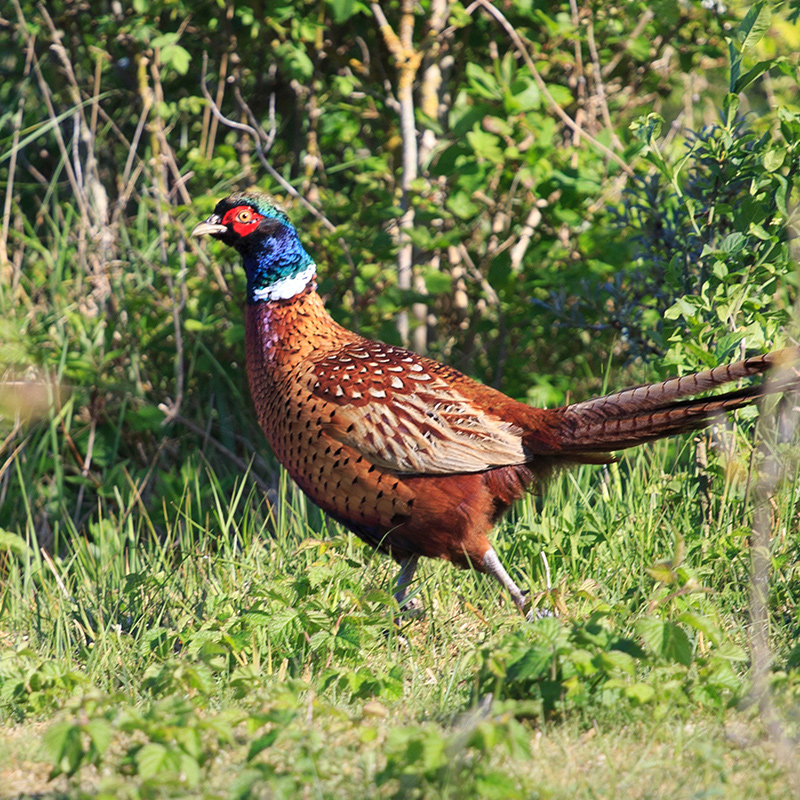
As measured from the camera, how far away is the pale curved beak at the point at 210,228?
11.1ft

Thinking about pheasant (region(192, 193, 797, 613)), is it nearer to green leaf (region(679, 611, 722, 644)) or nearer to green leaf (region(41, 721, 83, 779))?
green leaf (region(679, 611, 722, 644))

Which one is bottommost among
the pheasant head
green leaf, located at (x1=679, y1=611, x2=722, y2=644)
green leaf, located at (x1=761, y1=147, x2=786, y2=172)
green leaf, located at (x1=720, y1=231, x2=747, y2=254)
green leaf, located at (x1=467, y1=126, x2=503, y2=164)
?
green leaf, located at (x1=679, y1=611, x2=722, y2=644)

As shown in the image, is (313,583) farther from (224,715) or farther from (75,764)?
(75,764)

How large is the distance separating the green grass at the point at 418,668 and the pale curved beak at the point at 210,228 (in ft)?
3.47

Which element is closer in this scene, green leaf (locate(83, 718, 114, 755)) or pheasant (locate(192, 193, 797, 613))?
green leaf (locate(83, 718, 114, 755))

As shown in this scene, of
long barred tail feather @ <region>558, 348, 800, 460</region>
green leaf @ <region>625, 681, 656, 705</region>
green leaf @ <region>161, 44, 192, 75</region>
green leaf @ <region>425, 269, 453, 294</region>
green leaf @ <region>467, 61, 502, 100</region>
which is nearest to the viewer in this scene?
green leaf @ <region>625, 681, 656, 705</region>

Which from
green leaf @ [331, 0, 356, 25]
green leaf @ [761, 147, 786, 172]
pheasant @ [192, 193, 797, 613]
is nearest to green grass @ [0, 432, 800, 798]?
pheasant @ [192, 193, 797, 613]

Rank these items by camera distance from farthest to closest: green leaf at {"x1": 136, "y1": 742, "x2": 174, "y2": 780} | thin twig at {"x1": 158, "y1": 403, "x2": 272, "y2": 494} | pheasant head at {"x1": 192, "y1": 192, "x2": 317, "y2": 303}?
1. thin twig at {"x1": 158, "y1": 403, "x2": 272, "y2": 494}
2. pheasant head at {"x1": 192, "y1": 192, "x2": 317, "y2": 303}
3. green leaf at {"x1": 136, "y1": 742, "x2": 174, "y2": 780}

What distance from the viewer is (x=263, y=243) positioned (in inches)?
133

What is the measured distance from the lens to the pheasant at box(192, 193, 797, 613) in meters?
2.85

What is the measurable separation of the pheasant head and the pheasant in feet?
1.12

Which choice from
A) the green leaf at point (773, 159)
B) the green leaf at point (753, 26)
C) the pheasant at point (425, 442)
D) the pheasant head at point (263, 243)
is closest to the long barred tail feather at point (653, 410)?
the pheasant at point (425, 442)

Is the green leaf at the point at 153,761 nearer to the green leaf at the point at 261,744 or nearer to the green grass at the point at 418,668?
the green grass at the point at 418,668

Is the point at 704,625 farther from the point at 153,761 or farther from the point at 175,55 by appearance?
the point at 175,55
